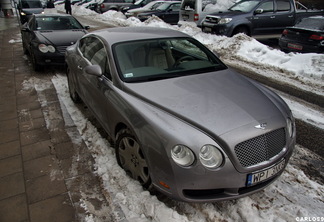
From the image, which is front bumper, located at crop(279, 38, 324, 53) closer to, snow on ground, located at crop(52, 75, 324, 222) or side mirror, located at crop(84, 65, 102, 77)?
snow on ground, located at crop(52, 75, 324, 222)

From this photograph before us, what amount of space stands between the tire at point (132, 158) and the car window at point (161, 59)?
69 cm

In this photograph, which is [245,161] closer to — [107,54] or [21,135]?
[107,54]

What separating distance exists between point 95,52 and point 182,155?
2.33 meters

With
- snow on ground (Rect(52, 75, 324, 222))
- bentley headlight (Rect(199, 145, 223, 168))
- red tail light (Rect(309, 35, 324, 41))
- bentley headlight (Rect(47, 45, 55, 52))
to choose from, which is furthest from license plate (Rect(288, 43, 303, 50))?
bentley headlight (Rect(199, 145, 223, 168))

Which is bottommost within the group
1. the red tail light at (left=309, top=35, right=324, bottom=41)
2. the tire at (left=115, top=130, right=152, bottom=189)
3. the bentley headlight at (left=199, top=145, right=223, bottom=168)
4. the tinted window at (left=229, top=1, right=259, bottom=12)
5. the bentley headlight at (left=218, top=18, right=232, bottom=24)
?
the tire at (left=115, top=130, right=152, bottom=189)

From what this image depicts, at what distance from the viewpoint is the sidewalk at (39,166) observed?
2.65m

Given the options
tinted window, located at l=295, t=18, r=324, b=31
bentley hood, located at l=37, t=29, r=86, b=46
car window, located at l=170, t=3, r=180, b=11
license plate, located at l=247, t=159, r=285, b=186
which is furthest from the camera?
car window, located at l=170, t=3, r=180, b=11

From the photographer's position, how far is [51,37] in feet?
23.0

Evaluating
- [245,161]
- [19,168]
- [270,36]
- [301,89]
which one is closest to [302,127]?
[301,89]

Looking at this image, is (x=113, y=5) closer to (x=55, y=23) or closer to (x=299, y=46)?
(x=55, y=23)

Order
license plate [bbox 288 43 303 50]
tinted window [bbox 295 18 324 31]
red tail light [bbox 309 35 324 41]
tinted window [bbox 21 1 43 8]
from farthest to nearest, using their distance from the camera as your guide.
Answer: tinted window [bbox 21 1 43 8]
license plate [bbox 288 43 303 50]
tinted window [bbox 295 18 324 31]
red tail light [bbox 309 35 324 41]

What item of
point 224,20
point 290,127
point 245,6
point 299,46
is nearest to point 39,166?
point 290,127

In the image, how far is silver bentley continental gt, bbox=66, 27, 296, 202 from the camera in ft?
7.41

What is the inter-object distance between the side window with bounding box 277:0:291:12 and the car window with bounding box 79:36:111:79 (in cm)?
858
